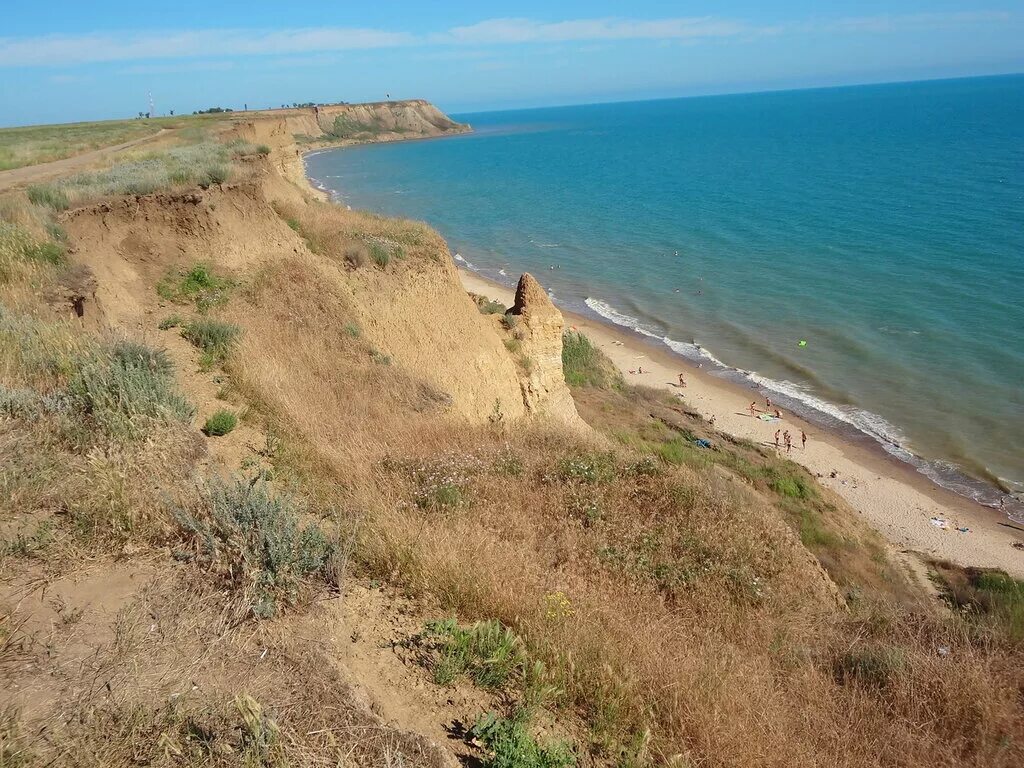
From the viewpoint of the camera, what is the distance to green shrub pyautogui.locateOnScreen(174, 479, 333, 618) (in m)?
4.14

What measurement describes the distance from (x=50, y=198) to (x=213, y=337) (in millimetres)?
5904

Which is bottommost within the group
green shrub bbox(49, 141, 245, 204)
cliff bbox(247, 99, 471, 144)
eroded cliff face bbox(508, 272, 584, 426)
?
eroded cliff face bbox(508, 272, 584, 426)

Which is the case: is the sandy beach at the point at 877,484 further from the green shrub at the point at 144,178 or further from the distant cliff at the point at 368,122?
the distant cliff at the point at 368,122

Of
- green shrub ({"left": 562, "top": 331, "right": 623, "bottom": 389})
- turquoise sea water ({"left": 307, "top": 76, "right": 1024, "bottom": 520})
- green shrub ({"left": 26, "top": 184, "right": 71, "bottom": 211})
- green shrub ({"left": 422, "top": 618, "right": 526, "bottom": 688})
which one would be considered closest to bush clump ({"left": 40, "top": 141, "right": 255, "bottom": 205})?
green shrub ({"left": 26, "top": 184, "right": 71, "bottom": 211})

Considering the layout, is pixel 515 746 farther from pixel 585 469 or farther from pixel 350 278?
pixel 350 278

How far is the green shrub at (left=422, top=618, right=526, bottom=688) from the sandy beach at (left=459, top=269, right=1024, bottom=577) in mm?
Result: 16135

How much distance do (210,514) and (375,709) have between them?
2036mm

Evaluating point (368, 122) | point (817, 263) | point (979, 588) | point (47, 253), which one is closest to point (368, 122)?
point (368, 122)

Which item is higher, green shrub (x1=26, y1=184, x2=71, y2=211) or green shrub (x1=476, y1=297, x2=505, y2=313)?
green shrub (x1=26, y1=184, x2=71, y2=211)

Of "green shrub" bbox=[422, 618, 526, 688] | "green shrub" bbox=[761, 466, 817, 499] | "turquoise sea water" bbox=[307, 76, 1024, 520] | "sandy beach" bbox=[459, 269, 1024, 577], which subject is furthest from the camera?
"turquoise sea water" bbox=[307, 76, 1024, 520]

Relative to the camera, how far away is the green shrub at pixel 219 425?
6.80 meters

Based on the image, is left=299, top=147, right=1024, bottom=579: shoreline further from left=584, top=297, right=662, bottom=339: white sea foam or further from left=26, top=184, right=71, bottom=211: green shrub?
left=26, top=184, right=71, bottom=211: green shrub

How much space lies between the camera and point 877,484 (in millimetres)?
20453

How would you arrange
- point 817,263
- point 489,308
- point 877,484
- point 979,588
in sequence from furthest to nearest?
point 817,263 < point 489,308 < point 877,484 < point 979,588
